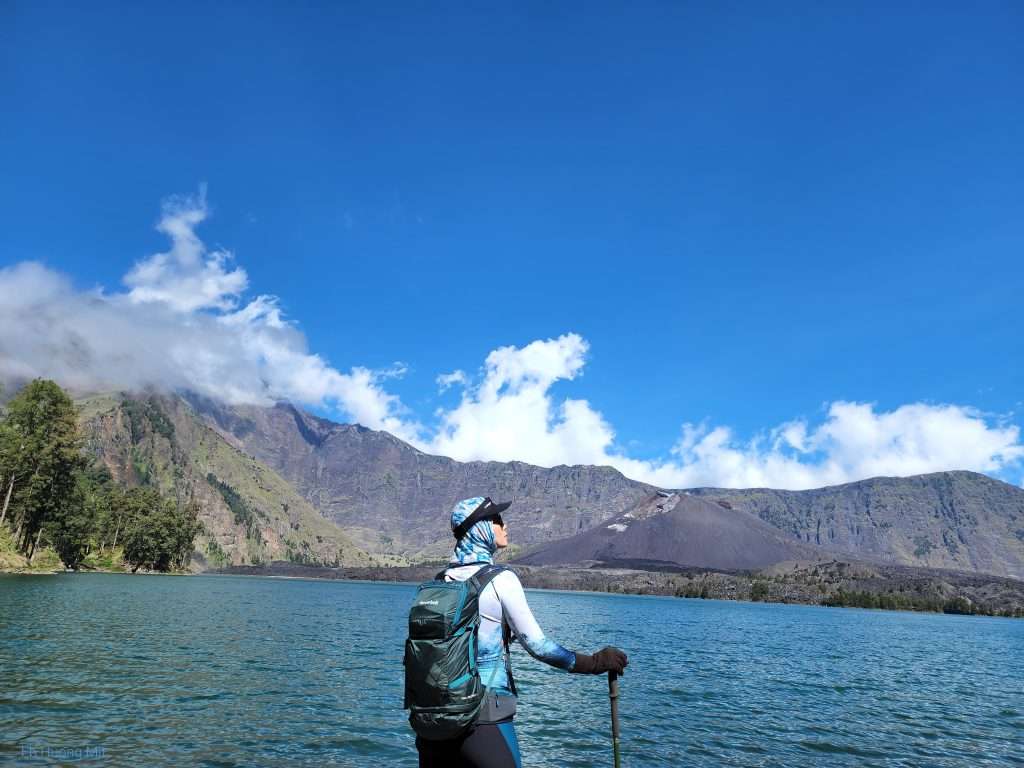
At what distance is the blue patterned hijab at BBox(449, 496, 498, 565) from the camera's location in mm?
7434

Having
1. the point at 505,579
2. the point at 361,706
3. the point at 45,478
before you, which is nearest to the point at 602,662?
the point at 505,579

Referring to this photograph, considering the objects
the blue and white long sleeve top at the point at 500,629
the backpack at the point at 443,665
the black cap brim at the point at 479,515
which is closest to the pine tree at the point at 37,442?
the black cap brim at the point at 479,515


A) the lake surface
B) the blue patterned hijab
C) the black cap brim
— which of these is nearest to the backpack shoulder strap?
the blue patterned hijab

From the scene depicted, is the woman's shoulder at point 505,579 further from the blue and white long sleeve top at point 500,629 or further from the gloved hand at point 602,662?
the gloved hand at point 602,662

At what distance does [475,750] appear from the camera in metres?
6.88

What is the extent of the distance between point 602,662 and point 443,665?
2.21 m

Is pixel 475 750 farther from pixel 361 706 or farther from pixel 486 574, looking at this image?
pixel 361 706

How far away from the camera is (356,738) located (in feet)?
74.1

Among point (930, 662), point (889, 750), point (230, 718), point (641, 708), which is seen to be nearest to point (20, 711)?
point (230, 718)

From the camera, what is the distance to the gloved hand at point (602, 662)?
306 inches

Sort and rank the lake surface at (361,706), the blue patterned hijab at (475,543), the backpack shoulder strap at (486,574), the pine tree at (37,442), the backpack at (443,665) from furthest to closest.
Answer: the pine tree at (37,442)
the lake surface at (361,706)
the blue patterned hijab at (475,543)
the backpack shoulder strap at (486,574)
the backpack at (443,665)

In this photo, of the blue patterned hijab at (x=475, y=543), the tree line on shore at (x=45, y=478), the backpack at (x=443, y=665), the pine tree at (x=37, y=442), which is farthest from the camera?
the tree line on shore at (x=45, y=478)

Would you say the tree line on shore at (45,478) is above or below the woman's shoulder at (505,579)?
above

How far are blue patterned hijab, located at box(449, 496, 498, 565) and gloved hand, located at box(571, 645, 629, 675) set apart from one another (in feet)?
5.31
